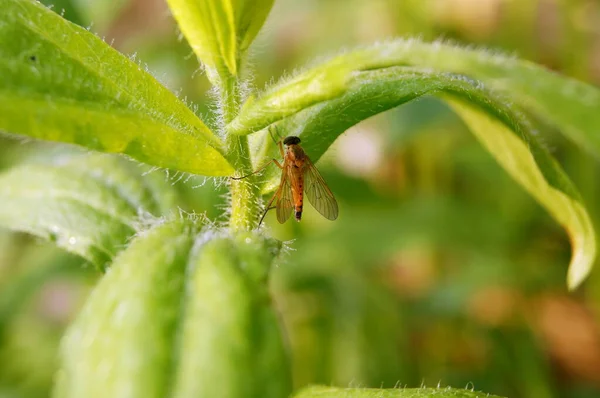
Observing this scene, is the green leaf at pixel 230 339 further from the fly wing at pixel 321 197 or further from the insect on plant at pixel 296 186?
the fly wing at pixel 321 197

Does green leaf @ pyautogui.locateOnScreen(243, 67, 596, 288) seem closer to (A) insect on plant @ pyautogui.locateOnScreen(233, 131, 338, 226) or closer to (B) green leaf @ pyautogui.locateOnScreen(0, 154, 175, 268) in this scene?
(A) insect on plant @ pyautogui.locateOnScreen(233, 131, 338, 226)

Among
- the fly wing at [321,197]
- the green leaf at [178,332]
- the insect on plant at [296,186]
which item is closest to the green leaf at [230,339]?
the green leaf at [178,332]

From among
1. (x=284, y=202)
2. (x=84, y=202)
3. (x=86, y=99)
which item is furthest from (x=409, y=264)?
(x=86, y=99)

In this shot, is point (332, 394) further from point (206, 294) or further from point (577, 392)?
point (577, 392)

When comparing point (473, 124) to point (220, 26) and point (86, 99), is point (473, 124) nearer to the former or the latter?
point (220, 26)

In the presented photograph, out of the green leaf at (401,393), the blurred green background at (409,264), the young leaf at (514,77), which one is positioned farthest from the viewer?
the blurred green background at (409,264)

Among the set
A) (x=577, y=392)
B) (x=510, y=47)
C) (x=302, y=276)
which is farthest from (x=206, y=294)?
(x=510, y=47)

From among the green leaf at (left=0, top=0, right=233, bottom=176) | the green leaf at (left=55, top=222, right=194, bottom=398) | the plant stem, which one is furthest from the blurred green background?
the green leaf at (left=55, top=222, right=194, bottom=398)
